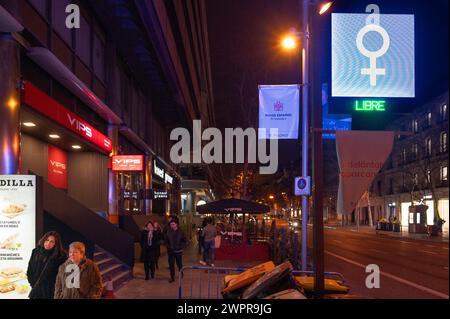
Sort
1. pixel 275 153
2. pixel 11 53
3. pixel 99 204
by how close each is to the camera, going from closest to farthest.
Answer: pixel 11 53 < pixel 99 204 < pixel 275 153

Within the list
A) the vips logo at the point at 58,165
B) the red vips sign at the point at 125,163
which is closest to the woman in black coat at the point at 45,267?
the vips logo at the point at 58,165

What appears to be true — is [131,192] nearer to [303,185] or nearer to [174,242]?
[174,242]

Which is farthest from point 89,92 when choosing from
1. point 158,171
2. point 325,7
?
point 158,171

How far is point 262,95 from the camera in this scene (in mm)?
11672

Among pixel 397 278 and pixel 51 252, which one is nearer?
pixel 51 252

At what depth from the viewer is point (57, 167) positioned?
19.6 m

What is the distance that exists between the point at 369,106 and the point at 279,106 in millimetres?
4226

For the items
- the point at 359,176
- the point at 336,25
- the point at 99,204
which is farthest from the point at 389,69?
the point at 99,204

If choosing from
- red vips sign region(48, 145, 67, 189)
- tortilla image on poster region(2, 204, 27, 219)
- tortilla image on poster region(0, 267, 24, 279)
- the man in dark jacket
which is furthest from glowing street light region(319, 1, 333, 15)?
red vips sign region(48, 145, 67, 189)

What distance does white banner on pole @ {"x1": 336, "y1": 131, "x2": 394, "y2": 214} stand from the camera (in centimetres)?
641

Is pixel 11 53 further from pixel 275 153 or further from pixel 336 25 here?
pixel 275 153

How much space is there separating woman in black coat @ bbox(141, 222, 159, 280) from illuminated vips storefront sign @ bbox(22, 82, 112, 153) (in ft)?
13.7

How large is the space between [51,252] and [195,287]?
5209 millimetres

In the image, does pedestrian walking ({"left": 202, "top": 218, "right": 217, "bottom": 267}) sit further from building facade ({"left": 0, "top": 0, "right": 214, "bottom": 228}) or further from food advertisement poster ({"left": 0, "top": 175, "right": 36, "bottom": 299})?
food advertisement poster ({"left": 0, "top": 175, "right": 36, "bottom": 299})
